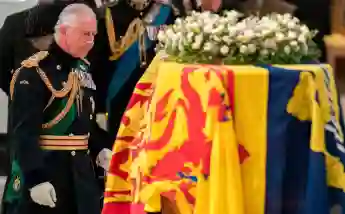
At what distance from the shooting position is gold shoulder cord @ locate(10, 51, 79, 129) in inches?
67.1

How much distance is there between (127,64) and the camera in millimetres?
1882

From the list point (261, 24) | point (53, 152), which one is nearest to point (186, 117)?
point (261, 24)

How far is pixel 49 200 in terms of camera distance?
171 centimetres

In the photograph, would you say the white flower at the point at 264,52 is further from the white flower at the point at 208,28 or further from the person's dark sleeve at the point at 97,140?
the person's dark sleeve at the point at 97,140

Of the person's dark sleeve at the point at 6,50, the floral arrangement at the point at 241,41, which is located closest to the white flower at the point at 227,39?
the floral arrangement at the point at 241,41

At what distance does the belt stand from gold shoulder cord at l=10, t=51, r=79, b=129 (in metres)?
0.04

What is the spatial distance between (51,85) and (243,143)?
72 centimetres

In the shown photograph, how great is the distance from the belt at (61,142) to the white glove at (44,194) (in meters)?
0.11

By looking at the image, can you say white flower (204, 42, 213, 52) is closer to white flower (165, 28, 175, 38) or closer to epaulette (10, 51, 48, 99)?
white flower (165, 28, 175, 38)

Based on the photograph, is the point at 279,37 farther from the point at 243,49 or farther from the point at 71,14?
the point at 71,14

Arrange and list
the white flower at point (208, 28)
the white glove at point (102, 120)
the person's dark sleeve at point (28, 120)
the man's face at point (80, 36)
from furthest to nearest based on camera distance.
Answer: the white glove at point (102, 120)
the man's face at point (80, 36)
the person's dark sleeve at point (28, 120)
the white flower at point (208, 28)

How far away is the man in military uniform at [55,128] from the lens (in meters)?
1.68

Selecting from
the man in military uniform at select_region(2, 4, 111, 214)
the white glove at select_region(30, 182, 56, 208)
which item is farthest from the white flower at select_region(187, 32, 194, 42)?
the white glove at select_region(30, 182, 56, 208)

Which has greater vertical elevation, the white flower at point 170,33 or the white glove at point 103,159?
the white flower at point 170,33
